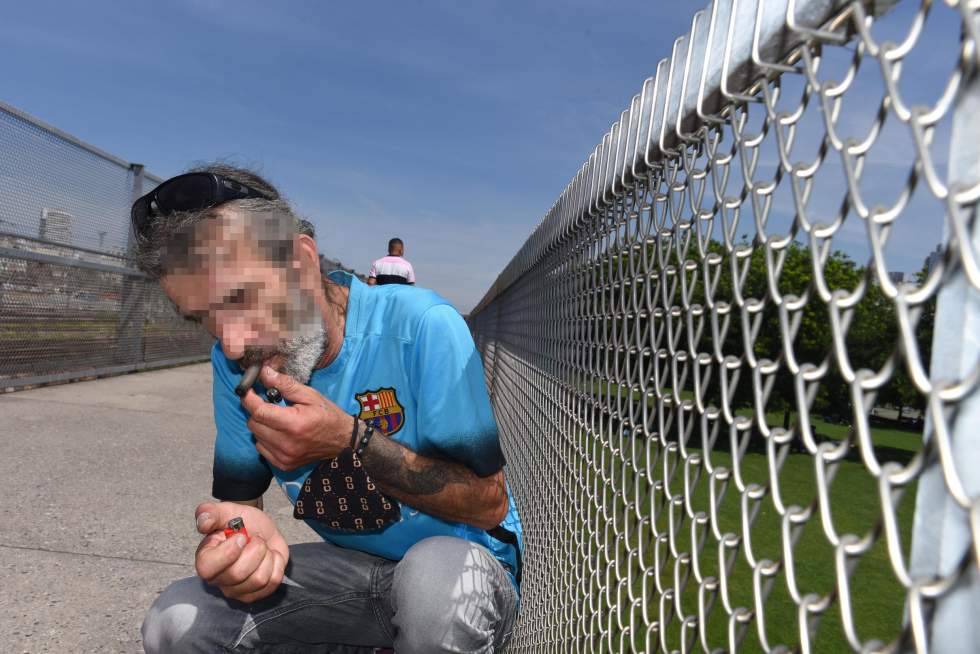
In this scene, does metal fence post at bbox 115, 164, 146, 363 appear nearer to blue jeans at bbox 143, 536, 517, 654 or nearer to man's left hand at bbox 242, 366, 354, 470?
blue jeans at bbox 143, 536, 517, 654

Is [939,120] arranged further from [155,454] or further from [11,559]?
[155,454]

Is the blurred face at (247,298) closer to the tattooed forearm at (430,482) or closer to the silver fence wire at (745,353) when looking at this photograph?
the tattooed forearm at (430,482)

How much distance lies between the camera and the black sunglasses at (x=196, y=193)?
208cm

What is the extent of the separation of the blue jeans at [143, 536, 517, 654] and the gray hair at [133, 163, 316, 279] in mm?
913

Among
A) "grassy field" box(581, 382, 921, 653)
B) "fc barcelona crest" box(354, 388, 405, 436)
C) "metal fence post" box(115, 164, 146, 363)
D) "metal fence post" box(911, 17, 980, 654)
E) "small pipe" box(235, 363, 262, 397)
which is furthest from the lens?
"metal fence post" box(115, 164, 146, 363)

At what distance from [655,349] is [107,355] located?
9.13 metres

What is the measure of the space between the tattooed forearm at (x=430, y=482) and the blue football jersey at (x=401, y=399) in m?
0.04

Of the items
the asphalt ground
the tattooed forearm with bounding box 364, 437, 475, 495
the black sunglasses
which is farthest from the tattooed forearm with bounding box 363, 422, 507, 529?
the asphalt ground

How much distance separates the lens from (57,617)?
2.83 meters

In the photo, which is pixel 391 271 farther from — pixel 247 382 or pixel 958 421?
pixel 958 421

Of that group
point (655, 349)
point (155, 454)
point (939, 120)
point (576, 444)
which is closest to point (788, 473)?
point (155, 454)

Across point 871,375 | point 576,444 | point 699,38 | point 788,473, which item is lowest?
point 788,473

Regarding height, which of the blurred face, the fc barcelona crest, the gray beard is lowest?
the fc barcelona crest

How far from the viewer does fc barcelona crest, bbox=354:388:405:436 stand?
7.17 feet
